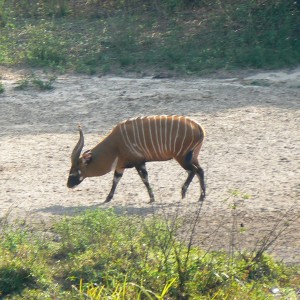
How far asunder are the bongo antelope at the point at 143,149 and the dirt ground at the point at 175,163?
0.28 meters

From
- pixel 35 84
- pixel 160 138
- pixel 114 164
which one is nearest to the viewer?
pixel 160 138

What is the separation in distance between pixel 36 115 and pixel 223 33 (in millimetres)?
5644

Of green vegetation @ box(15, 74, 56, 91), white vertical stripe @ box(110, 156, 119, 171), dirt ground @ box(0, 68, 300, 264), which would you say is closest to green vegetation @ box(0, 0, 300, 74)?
dirt ground @ box(0, 68, 300, 264)

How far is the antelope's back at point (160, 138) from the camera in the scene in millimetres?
10062

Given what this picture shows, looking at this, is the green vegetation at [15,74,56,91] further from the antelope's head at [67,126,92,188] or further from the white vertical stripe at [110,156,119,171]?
the white vertical stripe at [110,156,119,171]

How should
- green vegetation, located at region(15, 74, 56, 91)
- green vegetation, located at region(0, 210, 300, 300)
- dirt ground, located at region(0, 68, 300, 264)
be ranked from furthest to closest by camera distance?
green vegetation, located at region(15, 74, 56, 91) < dirt ground, located at region(0, 68, 300, 264) < green vegetation, located at region(0, 210, 300, 300)

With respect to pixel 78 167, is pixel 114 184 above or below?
below

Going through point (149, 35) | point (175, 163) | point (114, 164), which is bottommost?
point (175, 163)

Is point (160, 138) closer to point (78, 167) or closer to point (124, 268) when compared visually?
point (78, 167)

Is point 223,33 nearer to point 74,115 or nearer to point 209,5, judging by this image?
point 209,5

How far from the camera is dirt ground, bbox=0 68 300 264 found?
29.8ft

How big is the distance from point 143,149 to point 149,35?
8484 millimetres

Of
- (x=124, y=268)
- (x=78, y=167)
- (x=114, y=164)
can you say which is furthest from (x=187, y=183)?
(x=124, y=268)

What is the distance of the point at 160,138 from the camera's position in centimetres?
1006
